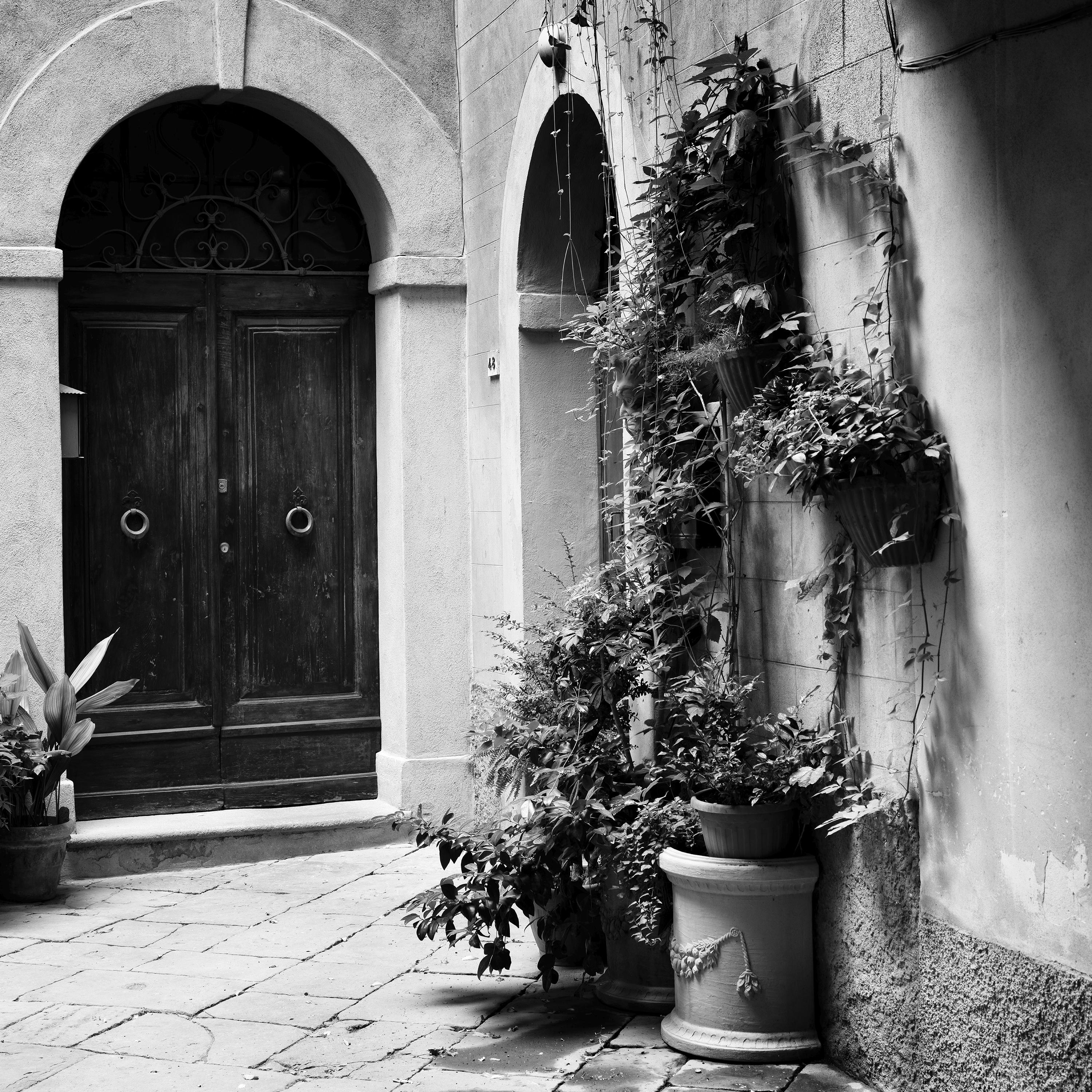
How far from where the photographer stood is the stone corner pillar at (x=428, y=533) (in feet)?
24.5

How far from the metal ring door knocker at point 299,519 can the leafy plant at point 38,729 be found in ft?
4.07

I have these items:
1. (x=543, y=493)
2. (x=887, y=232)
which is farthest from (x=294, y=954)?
(x=887, y=232)

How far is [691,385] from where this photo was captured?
4.98 meters

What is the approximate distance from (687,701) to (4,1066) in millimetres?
2317

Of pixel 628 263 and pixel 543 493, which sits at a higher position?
pixel 628 263

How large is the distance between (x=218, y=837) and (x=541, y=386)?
2.62 metres

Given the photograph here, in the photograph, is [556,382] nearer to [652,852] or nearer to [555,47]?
[555,47]

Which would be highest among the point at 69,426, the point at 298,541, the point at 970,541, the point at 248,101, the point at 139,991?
the point at 248,101

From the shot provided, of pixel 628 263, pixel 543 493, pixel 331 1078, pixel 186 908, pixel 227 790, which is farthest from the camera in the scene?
pixel 227 790

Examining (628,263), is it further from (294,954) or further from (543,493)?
(294,954)

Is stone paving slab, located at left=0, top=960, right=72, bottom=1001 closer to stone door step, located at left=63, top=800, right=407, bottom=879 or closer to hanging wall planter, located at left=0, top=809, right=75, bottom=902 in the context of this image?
hanging wall planter, located at left=0, top=809, right=75, bottom=902

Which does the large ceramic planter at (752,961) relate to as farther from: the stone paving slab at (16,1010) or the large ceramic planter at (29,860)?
the large ceramic planter at (29,860)

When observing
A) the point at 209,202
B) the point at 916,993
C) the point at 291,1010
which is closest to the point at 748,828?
the point at 916,993

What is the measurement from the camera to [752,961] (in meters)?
4.36
